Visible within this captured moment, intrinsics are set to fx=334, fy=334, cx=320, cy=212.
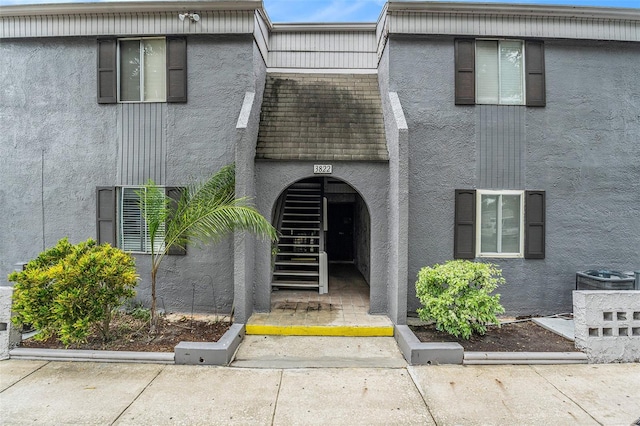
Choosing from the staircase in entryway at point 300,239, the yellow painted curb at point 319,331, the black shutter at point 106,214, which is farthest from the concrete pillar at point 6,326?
the staircase in entryway at point 300,239

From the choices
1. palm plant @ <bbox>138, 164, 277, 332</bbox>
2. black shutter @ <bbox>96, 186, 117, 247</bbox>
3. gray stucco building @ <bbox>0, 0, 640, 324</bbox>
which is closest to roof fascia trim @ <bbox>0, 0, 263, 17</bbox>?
gray stucco building @ <bbox>0, 0, 640, 324</bbox>

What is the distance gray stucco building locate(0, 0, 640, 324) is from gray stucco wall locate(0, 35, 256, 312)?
3 cm

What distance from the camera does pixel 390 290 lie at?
6.04 metres

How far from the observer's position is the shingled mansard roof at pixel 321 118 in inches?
247

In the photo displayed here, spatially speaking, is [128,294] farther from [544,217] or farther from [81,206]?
[544,217]

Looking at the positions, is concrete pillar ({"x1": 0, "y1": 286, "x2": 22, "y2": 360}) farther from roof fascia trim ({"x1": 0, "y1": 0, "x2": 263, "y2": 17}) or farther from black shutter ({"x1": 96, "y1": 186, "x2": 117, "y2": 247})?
roof fascia trim ({"x1": 0, "y1": 0, "x2": 263, "y2": 17})

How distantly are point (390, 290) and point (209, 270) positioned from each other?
3.41 metres

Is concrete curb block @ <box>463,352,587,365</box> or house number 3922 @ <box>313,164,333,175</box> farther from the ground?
house number 3922 @ <box>313,164,333,175</box>

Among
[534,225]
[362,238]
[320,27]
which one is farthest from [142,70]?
[534,225]

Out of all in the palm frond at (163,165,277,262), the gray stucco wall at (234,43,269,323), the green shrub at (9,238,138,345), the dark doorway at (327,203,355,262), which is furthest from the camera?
the dark doorway at (327,203,355,262)

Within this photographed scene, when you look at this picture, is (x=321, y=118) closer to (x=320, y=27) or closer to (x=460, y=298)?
(x=320, y=27)

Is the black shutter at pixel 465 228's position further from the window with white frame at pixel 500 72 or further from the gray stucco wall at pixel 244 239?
the gray stucco wall at pixel 244 239

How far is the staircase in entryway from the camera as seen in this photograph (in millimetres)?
7645

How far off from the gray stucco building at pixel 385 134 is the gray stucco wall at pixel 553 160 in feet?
0.09
